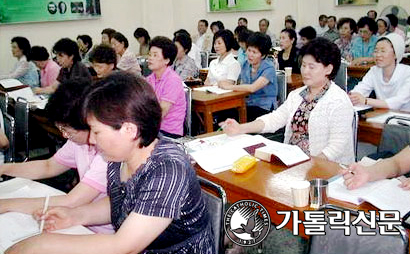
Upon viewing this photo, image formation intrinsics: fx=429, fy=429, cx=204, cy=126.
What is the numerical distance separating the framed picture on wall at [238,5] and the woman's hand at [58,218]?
24.3ft

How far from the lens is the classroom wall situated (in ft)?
21.4

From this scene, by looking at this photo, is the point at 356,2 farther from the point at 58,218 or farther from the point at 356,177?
the point at 58,218

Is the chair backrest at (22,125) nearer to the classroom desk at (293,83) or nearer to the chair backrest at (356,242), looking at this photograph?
the chair backrest at (356,242)

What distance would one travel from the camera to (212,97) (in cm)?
373

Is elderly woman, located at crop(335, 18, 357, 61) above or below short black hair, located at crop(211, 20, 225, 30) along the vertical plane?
below

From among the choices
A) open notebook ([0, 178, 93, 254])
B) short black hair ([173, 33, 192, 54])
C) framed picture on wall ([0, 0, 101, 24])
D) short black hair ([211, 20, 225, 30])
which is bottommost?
open notebook ([0, 178, 93, 254])

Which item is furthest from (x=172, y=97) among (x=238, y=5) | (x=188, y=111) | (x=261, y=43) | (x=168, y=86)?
(x=238, y=5)

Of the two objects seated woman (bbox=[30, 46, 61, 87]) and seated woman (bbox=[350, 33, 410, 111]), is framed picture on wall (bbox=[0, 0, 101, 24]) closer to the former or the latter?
seated woman (bbox=[30, 46, 61, 87])

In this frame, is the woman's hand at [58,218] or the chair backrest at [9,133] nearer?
the woman's hand at [58,218]

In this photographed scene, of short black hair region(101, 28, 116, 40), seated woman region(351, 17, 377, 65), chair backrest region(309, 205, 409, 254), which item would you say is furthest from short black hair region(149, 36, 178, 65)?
seated woman region(351, 17, 377, 65)

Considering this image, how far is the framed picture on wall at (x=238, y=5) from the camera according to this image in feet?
27.6

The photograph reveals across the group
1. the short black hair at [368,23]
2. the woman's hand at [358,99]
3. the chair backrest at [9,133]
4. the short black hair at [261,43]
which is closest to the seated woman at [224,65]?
the short black hair at [261,43]

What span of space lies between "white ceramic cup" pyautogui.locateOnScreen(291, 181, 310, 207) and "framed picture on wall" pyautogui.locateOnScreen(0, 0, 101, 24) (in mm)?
5987

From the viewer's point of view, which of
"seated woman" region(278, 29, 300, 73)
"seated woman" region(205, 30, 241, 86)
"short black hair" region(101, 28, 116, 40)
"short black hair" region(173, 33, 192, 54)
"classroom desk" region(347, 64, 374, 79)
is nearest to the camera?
"seated woman" region(205, 30, 241, 86)
